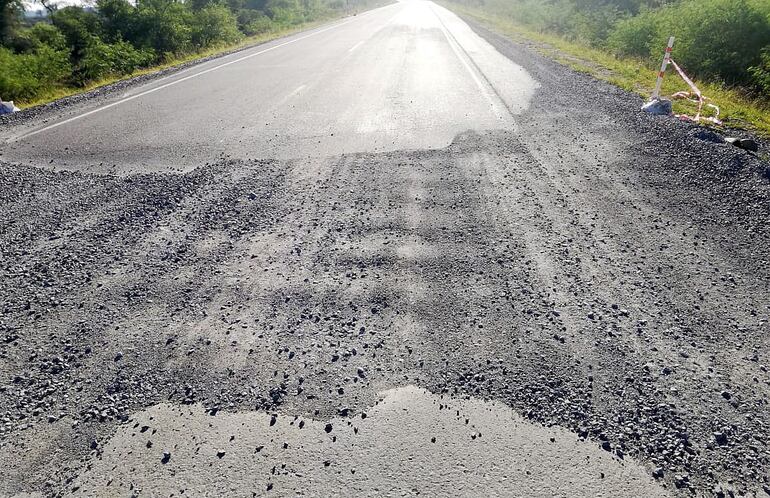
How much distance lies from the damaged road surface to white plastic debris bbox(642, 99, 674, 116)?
939 mm

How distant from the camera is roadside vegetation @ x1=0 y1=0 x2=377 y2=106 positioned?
1130 cm

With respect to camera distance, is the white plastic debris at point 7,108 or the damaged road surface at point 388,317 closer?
the damaged road surface at point 388,317

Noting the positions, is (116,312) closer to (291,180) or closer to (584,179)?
(291,180)

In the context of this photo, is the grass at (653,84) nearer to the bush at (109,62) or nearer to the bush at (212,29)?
the bush at (109,62)

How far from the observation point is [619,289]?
3.46 m

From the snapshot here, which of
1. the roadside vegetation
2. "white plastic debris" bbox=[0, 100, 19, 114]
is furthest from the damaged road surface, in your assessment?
the roadside vegetation

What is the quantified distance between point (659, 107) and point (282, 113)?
6665 millimetres

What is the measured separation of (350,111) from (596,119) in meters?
4.29

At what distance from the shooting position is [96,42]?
15258 millimetres

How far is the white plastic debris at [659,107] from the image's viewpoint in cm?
755

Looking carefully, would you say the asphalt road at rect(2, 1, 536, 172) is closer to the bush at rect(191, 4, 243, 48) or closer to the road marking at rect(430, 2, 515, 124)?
the road marking at rect(430, 2, 515, 124)

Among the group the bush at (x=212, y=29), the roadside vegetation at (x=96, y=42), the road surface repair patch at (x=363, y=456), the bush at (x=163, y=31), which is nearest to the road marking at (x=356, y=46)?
the roadside vegetation at (x=96, y=42)

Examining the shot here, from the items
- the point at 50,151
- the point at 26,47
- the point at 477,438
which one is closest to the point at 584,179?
the point at 477,438

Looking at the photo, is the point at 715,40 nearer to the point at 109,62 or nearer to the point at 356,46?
the point at 356,46
